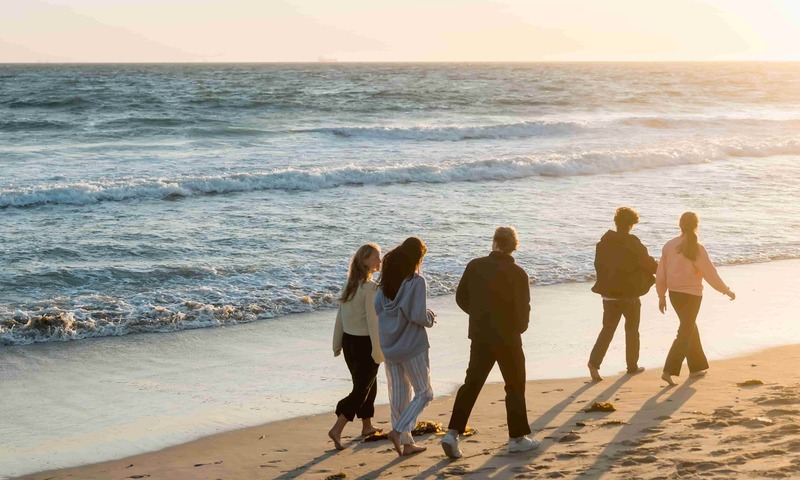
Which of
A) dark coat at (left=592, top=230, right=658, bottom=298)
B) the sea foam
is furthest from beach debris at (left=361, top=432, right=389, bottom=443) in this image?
the sea foam

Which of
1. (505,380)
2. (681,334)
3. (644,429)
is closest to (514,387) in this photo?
(505,380)

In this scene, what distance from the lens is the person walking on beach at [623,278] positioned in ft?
25.0

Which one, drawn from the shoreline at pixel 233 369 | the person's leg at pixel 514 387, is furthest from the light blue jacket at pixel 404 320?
the shoreline at pixel 233 369

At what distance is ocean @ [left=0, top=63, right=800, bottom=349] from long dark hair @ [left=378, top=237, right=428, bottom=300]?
4975 mm

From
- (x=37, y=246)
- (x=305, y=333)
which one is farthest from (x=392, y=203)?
(x=305, y=333)

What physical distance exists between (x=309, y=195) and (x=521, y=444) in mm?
15144

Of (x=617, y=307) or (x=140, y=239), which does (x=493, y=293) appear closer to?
(x=617, y=307)

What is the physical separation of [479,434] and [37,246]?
34.0 ft

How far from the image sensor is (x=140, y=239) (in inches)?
592

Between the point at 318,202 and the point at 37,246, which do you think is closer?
the point at 37,246

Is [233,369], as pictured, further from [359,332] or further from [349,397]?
[359,332]

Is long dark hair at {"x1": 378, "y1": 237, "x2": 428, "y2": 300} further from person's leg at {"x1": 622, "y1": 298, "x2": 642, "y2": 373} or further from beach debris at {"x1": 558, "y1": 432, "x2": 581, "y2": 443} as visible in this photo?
person's leg at {"x1": 622, "y1": 298, "x2": 642, "y2": 373}

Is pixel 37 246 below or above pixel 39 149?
below

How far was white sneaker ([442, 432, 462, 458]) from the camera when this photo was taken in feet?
18.8
